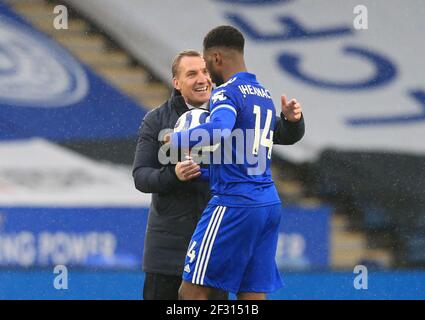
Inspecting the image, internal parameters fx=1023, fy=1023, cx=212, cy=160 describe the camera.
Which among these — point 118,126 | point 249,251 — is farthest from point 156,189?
point 118,126

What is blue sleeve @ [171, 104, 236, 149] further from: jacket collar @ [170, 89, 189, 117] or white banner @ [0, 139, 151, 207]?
white banner @ [0, 139, 151, 207]

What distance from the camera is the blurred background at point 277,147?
6.43 meters

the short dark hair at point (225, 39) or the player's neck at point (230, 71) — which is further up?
the short dark hair at point (225, 39)

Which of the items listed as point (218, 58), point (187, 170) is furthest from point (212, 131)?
point (218, 58)

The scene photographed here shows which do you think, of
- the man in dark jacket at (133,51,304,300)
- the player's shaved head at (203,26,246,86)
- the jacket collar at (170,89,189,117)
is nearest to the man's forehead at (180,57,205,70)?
the man in dark jacket at (133,51,304,300)

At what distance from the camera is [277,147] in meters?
6.59

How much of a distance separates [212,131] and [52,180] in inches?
123

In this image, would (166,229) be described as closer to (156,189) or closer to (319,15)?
(156,189)

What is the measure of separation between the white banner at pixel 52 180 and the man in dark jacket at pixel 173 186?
2.38 m

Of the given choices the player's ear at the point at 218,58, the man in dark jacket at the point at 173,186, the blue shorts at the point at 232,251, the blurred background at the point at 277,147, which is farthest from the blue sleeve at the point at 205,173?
the blurred background at the point at 277,147

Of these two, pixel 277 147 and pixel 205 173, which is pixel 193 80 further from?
pixel 277 147

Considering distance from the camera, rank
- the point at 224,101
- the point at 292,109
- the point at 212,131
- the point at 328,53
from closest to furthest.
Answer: the point at 212,131
the point at 224,101
the point at 292,109
the point at 328,53

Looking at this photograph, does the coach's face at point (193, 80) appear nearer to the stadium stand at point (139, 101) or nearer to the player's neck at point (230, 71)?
the player's neck at point (230, 71)

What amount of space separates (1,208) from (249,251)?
3.08 m
